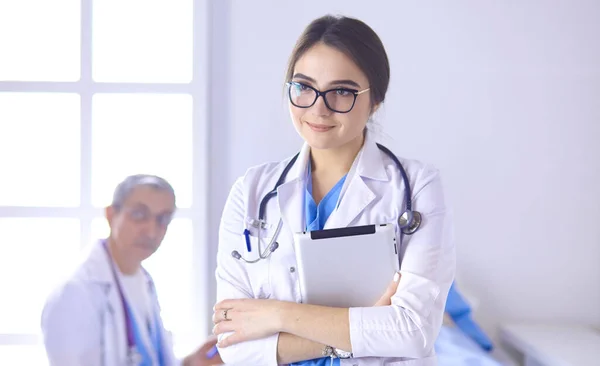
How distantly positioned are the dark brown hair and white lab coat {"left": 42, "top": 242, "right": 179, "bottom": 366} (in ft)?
1.96

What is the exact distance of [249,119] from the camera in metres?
2.07

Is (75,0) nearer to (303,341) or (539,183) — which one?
(303,341)

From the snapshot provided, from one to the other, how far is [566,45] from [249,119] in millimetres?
1132

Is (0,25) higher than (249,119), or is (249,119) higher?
(0,25)

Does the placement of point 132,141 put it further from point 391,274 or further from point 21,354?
point 391,274

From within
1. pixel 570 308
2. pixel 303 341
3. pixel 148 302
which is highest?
pixel 148 302

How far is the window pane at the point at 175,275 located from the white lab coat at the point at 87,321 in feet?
0.26

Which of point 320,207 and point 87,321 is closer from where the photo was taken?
point 87,321

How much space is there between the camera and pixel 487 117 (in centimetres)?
211

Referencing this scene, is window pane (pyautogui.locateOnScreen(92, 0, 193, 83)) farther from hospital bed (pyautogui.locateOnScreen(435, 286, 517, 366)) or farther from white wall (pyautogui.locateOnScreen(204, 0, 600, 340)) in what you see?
hospital bed (pyautogui.locateOnScreen(435, 286, 517, 366))

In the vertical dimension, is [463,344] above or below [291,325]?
below

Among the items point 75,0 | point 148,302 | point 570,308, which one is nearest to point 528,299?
point 570,308

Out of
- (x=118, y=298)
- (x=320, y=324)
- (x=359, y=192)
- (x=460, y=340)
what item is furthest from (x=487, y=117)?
(x=118, y=298)

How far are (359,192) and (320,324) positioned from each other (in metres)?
0.29
